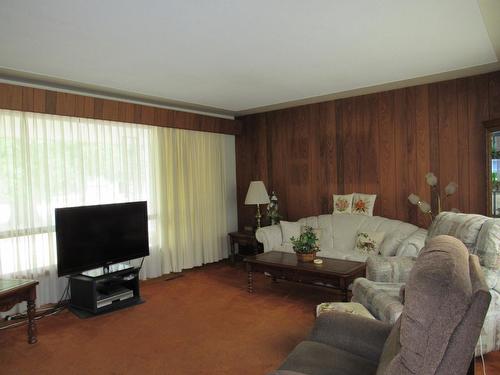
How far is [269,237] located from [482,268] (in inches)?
109

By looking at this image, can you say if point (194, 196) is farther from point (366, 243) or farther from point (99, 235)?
point (366, 243)

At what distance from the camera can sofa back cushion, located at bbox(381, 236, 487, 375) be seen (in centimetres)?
112

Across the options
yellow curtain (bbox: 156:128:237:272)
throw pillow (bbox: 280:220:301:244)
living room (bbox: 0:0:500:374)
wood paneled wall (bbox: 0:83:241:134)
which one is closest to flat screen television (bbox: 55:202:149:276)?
living room (bbox: 0:0:500:374)

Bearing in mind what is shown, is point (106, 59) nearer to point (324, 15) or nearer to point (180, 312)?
point (324, 15)

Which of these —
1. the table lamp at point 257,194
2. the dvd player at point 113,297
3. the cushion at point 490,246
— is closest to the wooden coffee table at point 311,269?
the cushion at point 490,246

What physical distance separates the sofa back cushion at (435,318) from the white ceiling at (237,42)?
1.82 metres

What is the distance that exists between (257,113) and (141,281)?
334 cm

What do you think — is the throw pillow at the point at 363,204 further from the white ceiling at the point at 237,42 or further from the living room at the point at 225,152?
the white ceiling at the point at 237,42

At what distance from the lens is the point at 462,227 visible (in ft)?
9.32

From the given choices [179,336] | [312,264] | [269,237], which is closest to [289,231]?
[269,237]

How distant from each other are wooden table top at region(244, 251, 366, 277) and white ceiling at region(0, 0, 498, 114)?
209 cm

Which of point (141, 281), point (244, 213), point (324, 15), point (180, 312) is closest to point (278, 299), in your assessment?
point (180, 312)

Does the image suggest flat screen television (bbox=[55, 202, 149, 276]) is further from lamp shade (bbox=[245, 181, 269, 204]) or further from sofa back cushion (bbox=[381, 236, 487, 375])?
sofa back cushion (bbox=[381, 236, 487, 375])

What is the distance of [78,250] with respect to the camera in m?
3.83
